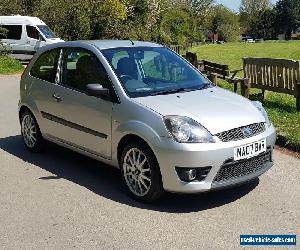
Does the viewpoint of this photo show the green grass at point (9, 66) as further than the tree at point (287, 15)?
No

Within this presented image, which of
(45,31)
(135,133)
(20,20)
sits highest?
(20,20)

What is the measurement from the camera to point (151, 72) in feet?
18.9

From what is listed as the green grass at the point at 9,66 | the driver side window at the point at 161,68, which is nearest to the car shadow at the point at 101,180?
the driver side window at the point at 161,68

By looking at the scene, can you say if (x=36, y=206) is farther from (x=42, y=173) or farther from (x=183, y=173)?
(x=183, y=173)

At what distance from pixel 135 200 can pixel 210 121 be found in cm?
118

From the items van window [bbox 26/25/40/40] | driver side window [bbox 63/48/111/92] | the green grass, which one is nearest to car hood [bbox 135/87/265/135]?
driver side window [bbox 63/48/111/92]

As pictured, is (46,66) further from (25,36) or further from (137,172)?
(25,36)

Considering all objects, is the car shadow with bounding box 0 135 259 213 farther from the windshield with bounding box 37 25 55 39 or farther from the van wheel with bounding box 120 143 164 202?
the windshield with bounding box 37 25 55 39

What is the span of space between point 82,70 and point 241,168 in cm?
232

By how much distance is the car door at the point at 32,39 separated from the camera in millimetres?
23375

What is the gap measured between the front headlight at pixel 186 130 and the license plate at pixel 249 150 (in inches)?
12.0

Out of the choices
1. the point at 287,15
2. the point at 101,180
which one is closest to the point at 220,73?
the point at 101,180

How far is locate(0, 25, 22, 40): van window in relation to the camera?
77.7ft

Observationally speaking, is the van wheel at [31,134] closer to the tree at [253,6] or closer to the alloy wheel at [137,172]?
the alloy wheel at [137,172]
